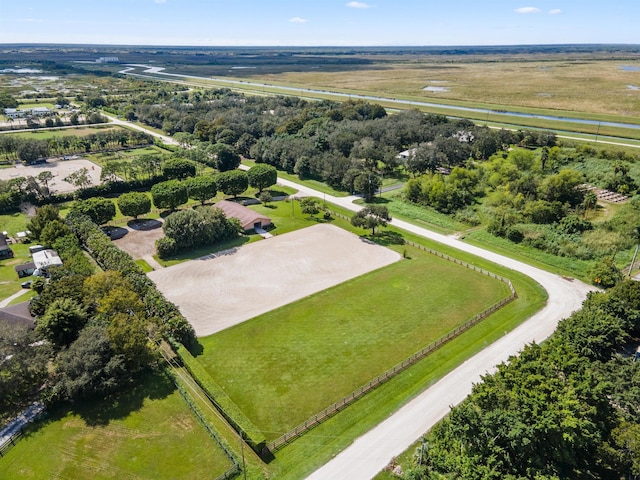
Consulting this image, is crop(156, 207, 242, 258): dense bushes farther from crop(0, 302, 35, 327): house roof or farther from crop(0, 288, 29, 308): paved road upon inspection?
crop(0, 302, 35, 327): house roof

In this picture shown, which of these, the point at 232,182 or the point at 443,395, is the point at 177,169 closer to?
the point at 232,182

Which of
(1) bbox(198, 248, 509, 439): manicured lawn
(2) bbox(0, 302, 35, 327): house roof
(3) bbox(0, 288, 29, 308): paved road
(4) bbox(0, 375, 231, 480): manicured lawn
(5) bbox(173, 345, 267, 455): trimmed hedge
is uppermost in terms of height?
(2) bbox(0, 302, 35, 327): house roof

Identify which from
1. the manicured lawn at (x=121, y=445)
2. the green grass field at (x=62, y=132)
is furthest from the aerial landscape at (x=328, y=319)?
the green grass field at (x=62, y=132)

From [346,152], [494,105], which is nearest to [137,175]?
[346,152]

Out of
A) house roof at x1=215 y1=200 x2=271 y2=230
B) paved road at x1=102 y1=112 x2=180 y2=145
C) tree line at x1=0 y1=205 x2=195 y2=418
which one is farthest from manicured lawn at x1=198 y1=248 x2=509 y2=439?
paved road at x1=102 y1=112 x2=180 y2=145

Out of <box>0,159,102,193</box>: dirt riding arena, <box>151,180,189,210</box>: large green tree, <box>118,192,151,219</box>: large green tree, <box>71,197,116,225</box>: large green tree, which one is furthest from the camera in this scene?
<box>0,159,102,193</box>: dirt riding arena

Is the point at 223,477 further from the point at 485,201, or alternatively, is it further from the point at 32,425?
the point at 485,201

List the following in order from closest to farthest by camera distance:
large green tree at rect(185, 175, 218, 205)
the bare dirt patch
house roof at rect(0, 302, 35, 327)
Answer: house roof at rect(0, 302, 35, 327)
the bare dirt patch
large green tree at rect(185, 175, 218, 205)
